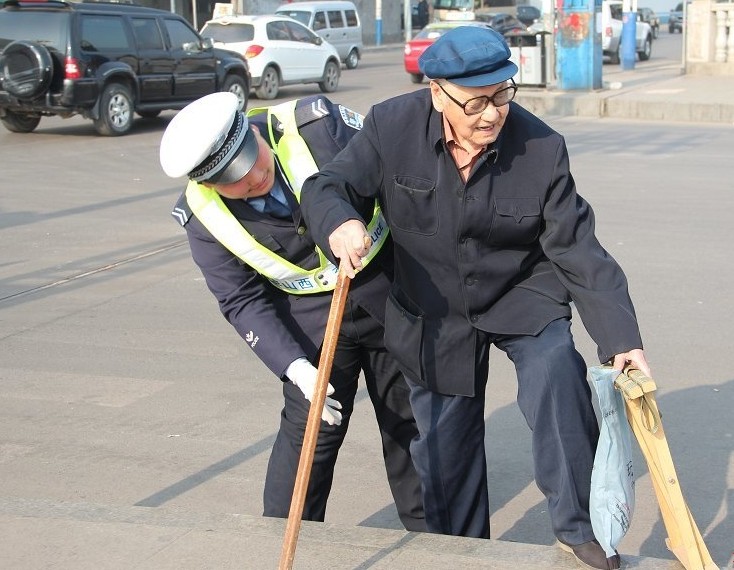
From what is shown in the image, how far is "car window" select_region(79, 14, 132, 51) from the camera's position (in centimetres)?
1593

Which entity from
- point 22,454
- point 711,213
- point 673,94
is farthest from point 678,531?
point 673,94

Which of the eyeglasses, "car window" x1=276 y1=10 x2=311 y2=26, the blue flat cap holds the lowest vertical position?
the eyeglasses

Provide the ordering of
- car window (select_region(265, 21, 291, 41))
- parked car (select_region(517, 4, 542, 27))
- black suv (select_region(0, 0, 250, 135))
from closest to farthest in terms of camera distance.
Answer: black suv (select_region(0, 0, 250, 135))
car window (select_region(265, 21, 291, 41))
parked car (select_region(517, 4, 542, 27))

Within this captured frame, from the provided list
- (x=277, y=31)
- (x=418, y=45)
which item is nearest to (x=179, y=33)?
(x=277, y=31)

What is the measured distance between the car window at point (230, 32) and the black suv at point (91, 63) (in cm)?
Answer: 477

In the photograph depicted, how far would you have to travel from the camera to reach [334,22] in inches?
1272

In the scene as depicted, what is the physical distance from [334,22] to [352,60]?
1.23 metres

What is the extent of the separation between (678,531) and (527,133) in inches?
47.2

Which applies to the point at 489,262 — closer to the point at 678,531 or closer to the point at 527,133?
the point at 527,133

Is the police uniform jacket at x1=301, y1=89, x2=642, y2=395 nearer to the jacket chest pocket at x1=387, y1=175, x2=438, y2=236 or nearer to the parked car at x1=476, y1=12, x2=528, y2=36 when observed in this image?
the jacket chest pocket at x1=387, y1=175, x2=438, y2=236

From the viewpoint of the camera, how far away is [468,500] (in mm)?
3654

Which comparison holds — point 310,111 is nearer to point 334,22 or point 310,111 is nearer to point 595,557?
point 595,557

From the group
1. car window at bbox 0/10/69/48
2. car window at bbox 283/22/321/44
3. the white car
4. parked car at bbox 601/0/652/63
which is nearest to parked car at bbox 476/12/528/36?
parked car at bbox 601/0/652/63

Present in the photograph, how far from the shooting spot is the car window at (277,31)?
75.0 feet
